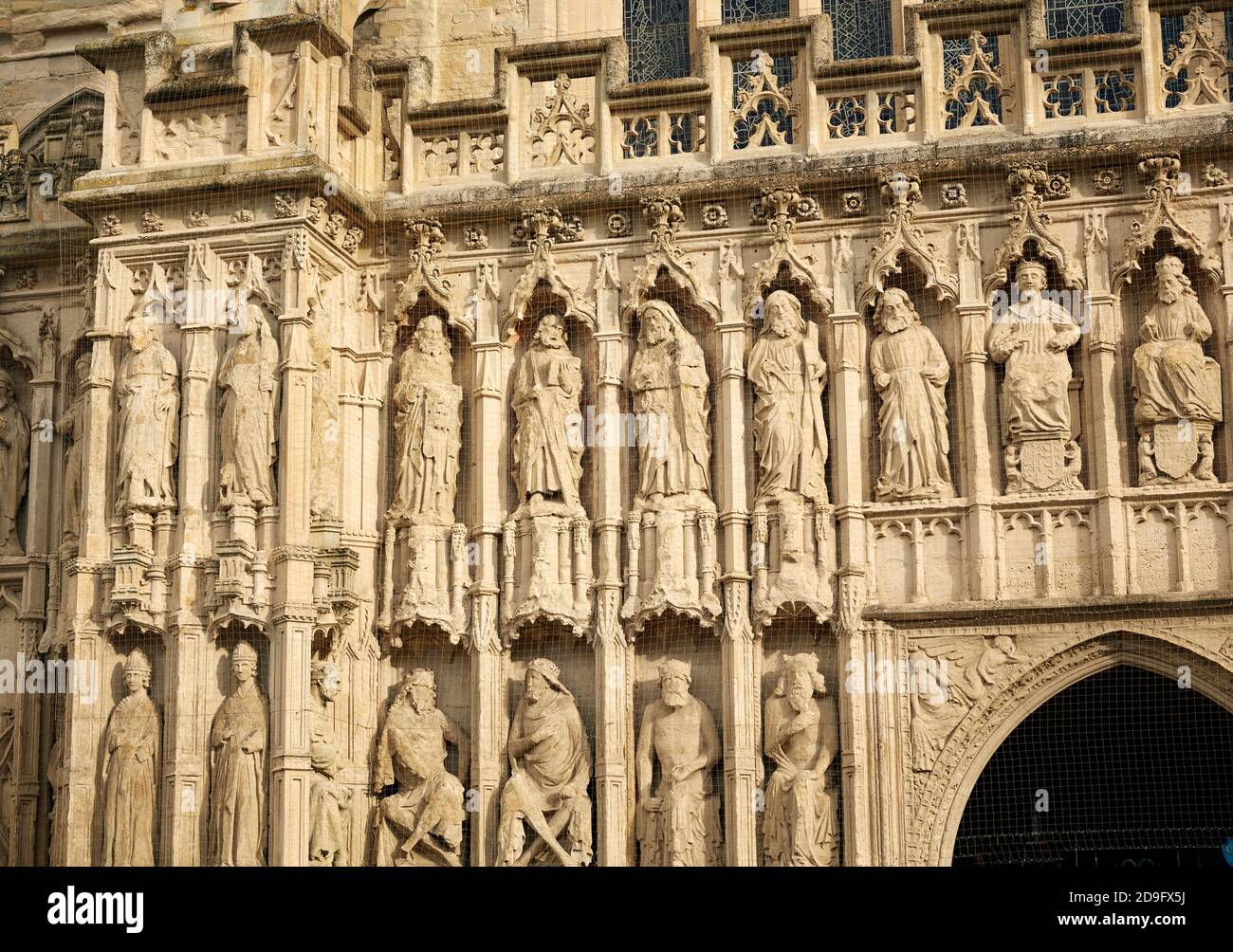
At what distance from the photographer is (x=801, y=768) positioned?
17672mm

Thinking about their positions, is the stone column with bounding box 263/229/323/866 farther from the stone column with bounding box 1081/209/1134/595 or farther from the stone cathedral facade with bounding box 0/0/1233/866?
the stone column with bounding box 1081/209/1134/595

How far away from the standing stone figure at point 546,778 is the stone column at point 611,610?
0.47 ft

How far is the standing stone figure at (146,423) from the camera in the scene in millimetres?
18219

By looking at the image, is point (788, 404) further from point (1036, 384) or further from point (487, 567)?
point (487, 567)

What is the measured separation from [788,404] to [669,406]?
877 millimetres

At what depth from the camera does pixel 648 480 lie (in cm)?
1830

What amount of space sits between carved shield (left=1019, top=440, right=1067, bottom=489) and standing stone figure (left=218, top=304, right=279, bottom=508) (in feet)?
17.5

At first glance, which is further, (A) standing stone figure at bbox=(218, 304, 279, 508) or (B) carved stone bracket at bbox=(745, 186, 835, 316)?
(B) carved stone bracket at bbox=(745, 186, 835, 316)

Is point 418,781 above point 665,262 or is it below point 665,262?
below

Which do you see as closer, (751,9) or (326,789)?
(326,789)

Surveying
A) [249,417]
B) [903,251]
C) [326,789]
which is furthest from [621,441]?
[326,789]

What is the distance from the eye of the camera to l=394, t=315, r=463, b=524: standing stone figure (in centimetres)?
1866

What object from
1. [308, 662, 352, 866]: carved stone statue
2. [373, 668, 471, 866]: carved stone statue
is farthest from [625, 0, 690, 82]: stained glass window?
[308, 662, 352, 866]: carved stone statue
